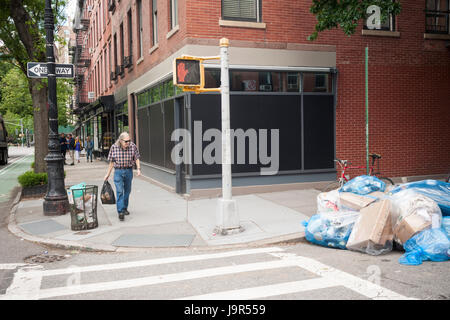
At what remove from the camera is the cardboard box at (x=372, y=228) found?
608 cm

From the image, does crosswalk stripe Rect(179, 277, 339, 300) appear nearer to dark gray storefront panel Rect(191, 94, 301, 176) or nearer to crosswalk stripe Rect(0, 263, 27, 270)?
crosswalk stripe Rect(0, 263, 27, 270)

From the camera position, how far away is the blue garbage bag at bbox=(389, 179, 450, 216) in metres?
6.32

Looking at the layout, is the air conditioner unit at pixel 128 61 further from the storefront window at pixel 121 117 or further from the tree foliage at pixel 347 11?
the tree foliage at pixel 347 11

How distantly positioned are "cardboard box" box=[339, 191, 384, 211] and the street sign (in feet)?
21.8

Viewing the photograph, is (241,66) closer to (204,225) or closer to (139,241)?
(204,225)

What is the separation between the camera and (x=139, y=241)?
7.17 metres

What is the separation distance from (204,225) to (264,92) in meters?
4.49

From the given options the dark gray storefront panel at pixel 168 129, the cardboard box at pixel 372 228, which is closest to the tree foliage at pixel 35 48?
the dark gray storefront panel at pixel 168 129

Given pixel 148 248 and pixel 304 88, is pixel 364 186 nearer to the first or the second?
pixel 148 248

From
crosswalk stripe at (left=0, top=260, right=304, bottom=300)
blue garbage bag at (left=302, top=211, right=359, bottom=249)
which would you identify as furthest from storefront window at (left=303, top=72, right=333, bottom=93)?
crosswalk stripe at (left=0, top=260, right=304, bottom=300)

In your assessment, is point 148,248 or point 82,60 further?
point 82,60

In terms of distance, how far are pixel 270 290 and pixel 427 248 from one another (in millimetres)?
2451

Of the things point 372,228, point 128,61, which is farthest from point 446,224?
point 128,61

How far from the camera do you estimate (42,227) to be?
8.38 m
